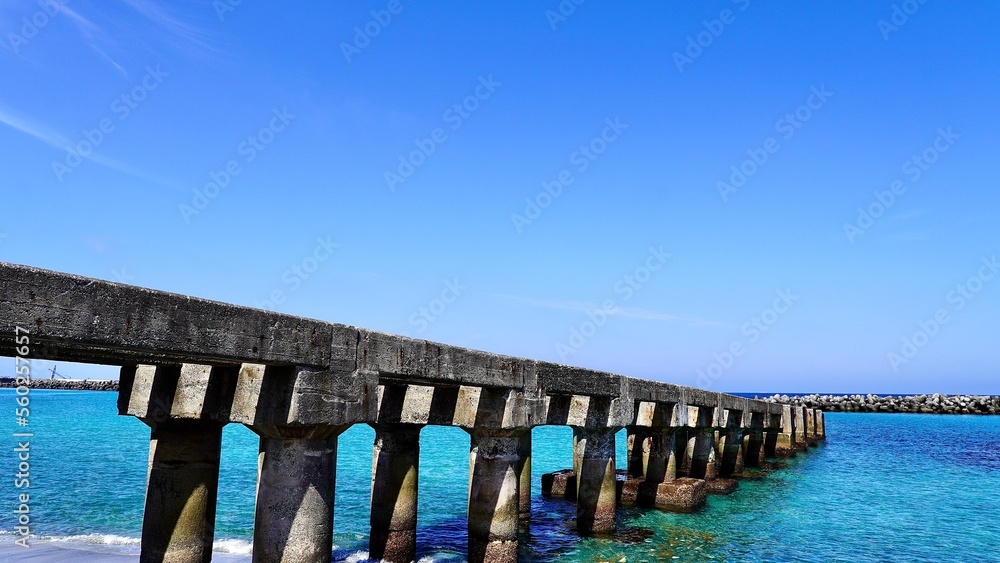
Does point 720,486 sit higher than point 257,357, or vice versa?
point 257,357

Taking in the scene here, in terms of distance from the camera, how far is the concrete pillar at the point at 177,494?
9.53 m

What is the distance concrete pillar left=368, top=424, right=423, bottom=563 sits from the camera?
1316cm

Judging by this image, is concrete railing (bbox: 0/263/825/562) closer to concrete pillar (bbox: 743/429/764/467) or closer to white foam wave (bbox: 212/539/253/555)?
white foam wave (bbox: 212/539/253/555)

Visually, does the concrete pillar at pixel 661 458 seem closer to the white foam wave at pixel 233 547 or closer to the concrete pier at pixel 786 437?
the white foam wave at pixel 233 547

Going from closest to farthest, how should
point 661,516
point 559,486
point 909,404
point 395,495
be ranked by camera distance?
point 395,495, point 661,516, point 559,486, point 909,404

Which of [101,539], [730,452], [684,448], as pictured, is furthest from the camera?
[730,452]

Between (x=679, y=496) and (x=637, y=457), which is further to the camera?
(x=637, y=457)

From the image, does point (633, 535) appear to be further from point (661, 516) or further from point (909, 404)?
point (909, 404)

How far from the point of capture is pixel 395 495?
43.5ft

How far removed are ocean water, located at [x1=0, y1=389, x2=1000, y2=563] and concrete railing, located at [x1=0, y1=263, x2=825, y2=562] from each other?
2.10 m

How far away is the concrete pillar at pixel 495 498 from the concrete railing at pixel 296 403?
0.08 feet

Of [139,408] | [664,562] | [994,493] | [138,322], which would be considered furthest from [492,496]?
[994,493]

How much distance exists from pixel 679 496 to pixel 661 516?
3.44 feet

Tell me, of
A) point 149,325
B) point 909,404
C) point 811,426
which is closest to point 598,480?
point 149,325
